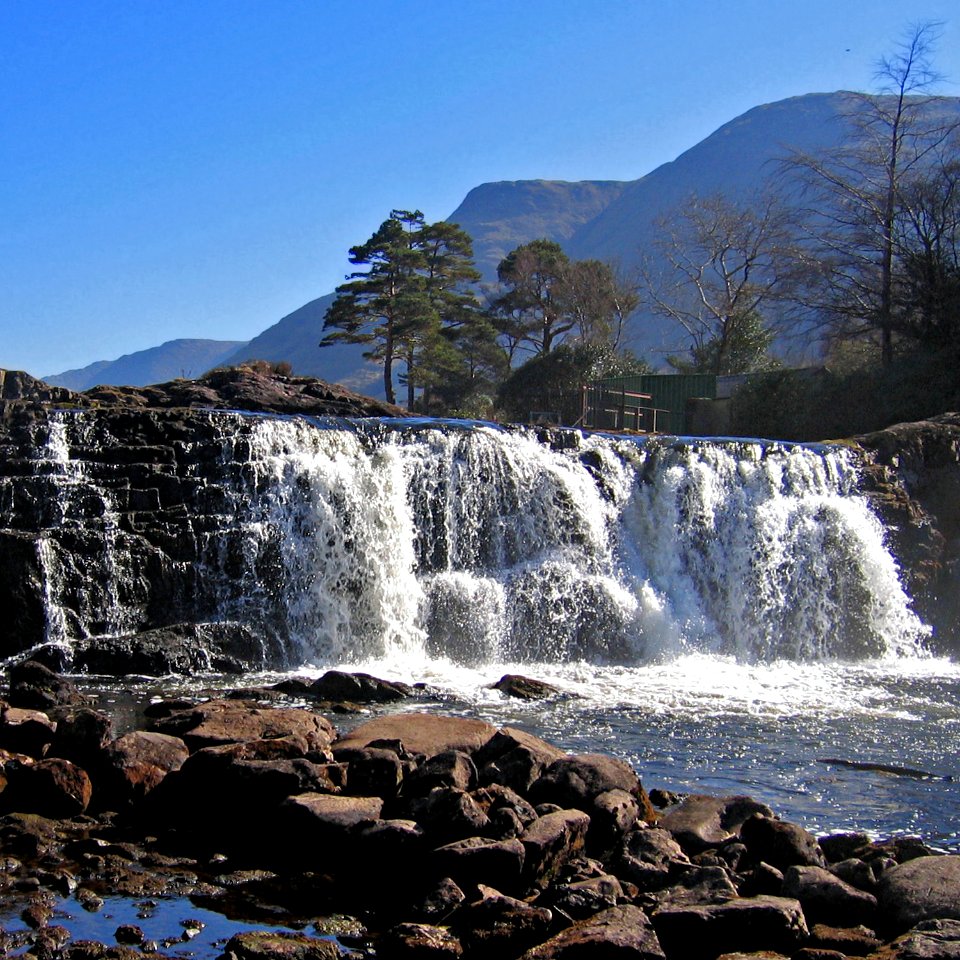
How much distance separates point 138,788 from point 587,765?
3.52 meters

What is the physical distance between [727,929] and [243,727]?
511 cm

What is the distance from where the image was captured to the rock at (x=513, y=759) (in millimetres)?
9523

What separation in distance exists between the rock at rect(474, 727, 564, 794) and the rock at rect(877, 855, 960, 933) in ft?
9.31

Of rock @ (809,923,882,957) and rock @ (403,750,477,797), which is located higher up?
rock @ (403,750,477,797)

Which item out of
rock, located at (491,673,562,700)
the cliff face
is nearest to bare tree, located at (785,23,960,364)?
the cliff face

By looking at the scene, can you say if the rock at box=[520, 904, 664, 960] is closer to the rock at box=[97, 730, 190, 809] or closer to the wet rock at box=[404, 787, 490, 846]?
the wet rock at box=[404, 787, 490, 846]

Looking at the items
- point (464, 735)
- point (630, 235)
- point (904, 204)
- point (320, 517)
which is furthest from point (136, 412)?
point (630, 235)

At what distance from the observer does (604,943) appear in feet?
21.9

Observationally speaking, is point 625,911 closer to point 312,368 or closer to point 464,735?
point 464,735

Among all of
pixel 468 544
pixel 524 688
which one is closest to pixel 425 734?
pixel 524 688

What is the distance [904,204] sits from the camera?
105 feet

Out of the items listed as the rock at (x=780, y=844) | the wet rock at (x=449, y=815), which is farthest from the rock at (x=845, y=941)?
the wet rock at (x=449, y=815)

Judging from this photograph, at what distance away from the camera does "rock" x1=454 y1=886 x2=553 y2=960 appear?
6.89m

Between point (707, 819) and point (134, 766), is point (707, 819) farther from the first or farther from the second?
point (134, 766)
